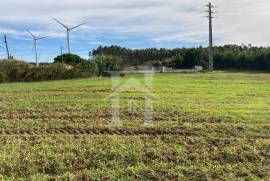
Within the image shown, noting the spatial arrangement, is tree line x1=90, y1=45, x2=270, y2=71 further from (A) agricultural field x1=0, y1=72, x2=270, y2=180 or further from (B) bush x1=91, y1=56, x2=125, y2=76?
(A) agricultural field x1=0, y1=72, x2=270, y2=180

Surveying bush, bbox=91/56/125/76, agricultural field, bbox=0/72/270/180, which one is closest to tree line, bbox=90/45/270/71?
bush, bbox=91/56/125/76

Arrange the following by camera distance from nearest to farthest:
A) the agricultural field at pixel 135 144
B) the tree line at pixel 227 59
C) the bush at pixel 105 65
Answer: the agricultural field at pixel 135 144 < the bush at pixel 105 65 < the tree line at pixel 227 59

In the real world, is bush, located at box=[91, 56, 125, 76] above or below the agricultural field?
above

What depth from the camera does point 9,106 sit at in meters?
17.6

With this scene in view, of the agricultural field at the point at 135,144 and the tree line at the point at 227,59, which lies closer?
the agricultural field at the point at 135,144

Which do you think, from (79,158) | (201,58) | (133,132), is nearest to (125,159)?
(79,158)

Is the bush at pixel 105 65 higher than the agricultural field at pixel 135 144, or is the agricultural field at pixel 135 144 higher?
the bush at pixel 105 65

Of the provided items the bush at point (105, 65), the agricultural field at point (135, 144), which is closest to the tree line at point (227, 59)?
the bush at point (105, 65)

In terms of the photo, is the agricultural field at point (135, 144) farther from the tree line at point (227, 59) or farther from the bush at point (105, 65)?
the tree line at point (227, 59)

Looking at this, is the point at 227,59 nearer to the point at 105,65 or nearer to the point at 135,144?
the point at 105,65

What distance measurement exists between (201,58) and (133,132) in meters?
83.9

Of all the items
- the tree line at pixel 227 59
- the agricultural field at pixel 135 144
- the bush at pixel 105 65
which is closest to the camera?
the agricultural field at pixel 135 144

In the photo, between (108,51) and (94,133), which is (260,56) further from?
(94,133)

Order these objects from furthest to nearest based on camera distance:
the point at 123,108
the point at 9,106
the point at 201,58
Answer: the point at 201,58 < the point at 9,106 < the point at 123,108
